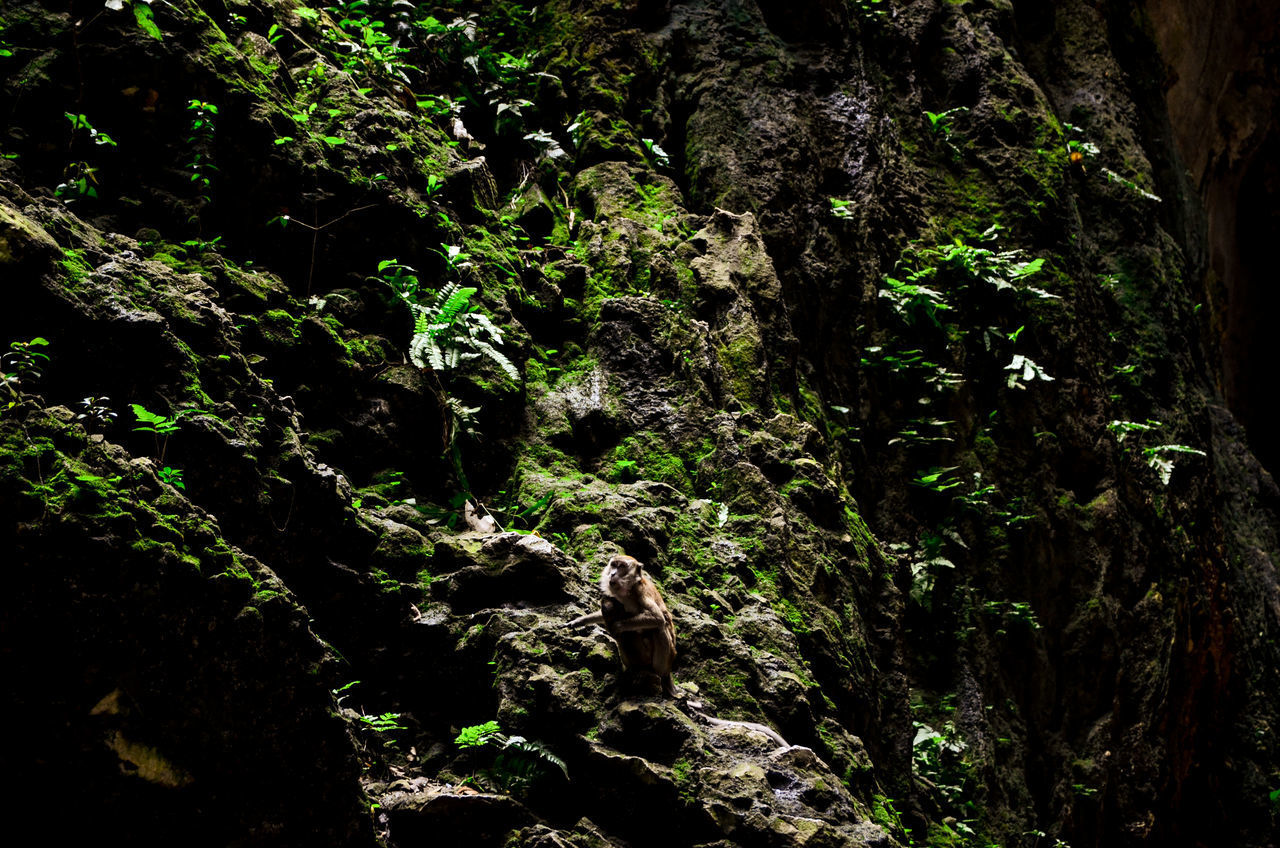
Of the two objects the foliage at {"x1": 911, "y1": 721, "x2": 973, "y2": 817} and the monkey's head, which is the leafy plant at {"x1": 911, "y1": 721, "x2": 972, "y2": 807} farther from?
the monkey's head

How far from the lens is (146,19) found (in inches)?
209

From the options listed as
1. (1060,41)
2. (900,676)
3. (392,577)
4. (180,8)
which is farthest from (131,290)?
(1060,41)

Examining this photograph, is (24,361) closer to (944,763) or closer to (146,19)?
(146,19)

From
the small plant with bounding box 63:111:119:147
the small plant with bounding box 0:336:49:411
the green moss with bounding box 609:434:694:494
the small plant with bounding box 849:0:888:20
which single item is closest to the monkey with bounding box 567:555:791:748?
the green moss with bounding box 609:434:694:494

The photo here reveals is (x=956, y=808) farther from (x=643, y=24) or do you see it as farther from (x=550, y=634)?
(x=643, y=24)

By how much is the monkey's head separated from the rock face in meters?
0.51

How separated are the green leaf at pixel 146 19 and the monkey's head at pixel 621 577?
4.05 m

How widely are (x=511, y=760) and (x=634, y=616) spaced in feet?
2.88

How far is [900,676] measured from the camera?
7.18m

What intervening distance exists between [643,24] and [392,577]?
270 inches

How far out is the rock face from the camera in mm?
3705

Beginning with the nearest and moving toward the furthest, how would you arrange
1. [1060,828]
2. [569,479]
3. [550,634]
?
[550,634]
[569,479]
[1060,828]

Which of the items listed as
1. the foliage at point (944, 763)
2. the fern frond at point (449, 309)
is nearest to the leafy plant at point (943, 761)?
the foliage at point (944, 763)

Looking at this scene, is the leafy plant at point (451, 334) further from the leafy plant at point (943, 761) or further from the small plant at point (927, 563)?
the leafy plant at point (943, 761)
